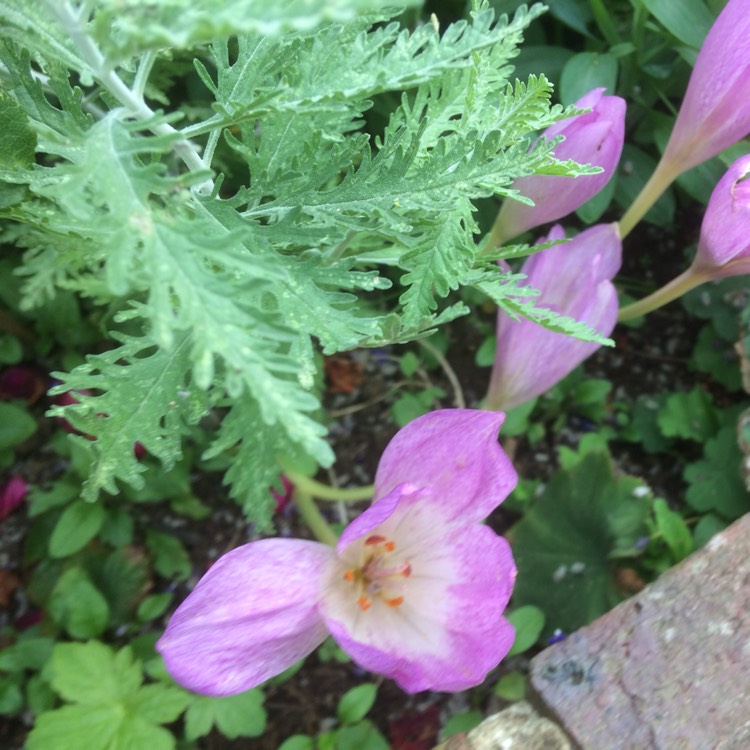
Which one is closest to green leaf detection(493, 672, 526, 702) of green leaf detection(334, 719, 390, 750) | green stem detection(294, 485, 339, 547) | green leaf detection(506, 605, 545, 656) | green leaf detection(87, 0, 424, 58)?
green leaf detection(506, 605, 545, 656)

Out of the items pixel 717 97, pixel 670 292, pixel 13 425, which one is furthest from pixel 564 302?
pixel 13 425

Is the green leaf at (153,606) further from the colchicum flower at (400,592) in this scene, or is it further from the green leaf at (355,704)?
the colchicum flower at (400,592)

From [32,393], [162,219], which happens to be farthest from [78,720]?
[162,219]

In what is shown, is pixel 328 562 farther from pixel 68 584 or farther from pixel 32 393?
pixel 32 393

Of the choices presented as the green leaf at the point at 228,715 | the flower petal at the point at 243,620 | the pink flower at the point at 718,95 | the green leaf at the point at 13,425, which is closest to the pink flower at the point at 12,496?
the green leaf at the point at 13,425

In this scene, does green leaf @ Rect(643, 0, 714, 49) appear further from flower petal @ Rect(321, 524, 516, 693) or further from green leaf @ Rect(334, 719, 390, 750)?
green leaf @ Rect(334, 719, 390, 750)

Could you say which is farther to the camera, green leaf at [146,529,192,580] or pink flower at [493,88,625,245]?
green leaf at [146,529,192,580]

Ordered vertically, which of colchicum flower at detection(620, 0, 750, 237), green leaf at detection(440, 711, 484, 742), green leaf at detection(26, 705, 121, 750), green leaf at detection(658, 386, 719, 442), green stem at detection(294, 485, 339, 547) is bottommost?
green leaf at detection(440, 711, 484, 742)
